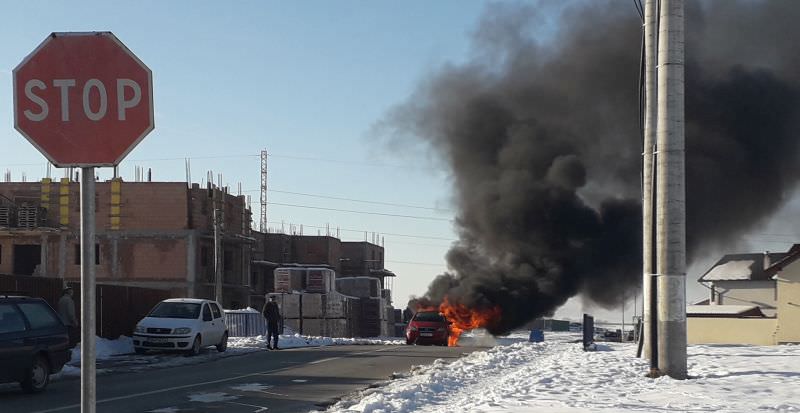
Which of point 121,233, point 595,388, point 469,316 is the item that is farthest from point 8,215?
point 595,388

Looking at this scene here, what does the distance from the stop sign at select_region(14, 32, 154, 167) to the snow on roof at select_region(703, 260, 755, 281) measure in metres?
58.3

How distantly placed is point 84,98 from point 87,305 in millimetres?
998

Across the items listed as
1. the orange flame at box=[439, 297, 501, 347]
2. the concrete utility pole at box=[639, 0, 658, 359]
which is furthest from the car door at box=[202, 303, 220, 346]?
the orange flame at box=[439, 297, 501, 347]

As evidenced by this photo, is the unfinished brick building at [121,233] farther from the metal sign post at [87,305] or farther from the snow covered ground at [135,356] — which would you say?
the metal sign post at [87,305]

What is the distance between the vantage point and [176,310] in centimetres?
2555

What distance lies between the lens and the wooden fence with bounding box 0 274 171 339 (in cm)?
2408

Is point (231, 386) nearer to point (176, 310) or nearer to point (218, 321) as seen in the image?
point (176, 310)

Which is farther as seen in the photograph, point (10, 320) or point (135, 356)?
point (135, 356)

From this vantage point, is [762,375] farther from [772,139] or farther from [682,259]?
[772,139]

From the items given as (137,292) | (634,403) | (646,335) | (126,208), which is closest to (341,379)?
(646,335)

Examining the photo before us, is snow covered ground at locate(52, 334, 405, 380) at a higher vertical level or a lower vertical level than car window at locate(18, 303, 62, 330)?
lower

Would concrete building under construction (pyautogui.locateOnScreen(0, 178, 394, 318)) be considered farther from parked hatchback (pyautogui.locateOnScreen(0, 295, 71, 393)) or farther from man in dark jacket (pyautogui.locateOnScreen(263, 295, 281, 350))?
parked hatchback (pyautogui.locateOnScreen(0, 295, 71, 393))

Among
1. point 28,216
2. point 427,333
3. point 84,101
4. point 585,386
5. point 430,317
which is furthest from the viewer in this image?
point 28,216

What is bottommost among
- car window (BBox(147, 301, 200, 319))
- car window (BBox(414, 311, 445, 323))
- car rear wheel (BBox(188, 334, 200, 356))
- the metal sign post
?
car window (BBox(414, 311, 445, 323))
